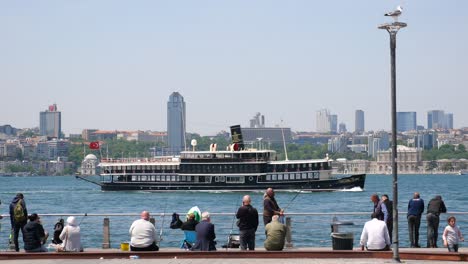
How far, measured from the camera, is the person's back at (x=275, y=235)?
74.6ft

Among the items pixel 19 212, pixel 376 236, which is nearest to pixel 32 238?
pixel 19 212

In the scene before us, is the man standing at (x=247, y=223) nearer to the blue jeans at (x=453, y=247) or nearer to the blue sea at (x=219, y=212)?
the blue sea at (x=219, y=212)

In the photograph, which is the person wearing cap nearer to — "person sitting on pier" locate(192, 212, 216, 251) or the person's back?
"person sitting on pier" locate(192, 212, 216, 251)

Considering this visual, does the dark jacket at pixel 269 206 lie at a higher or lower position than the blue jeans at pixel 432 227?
higher

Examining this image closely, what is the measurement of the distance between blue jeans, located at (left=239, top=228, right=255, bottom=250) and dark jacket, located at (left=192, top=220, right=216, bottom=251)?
2.89 feet

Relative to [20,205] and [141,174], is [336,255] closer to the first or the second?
[20,205]

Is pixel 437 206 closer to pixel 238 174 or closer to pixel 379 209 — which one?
pixel 379 209

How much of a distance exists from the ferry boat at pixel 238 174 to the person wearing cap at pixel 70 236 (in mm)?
69932

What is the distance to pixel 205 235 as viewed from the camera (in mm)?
22922

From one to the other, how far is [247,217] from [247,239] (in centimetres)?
54

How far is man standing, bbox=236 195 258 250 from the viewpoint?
2353 cm

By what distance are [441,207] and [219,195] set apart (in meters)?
69.0

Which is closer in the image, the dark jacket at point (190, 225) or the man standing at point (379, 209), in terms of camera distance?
→ the dark jacket at point (190, 225)

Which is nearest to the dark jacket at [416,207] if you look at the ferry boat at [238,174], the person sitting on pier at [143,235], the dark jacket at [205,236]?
the dark jacket at [205,236]
